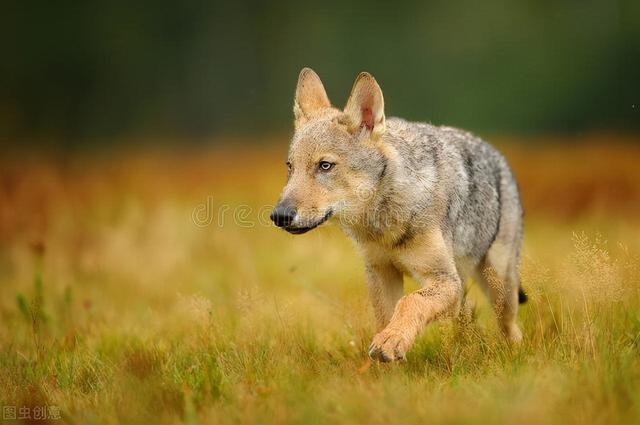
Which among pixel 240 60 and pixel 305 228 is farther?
pixel 240 60

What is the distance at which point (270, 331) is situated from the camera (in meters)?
5.62

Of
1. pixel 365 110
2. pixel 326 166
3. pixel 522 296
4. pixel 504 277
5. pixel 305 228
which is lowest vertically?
pixel 522 296

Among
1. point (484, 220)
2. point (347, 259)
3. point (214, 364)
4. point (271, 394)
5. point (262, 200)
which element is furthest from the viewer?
point (262, 200)

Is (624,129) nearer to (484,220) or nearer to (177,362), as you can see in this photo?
(484,220)

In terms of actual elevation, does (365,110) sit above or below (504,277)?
above

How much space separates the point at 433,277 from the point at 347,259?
3.87 meters

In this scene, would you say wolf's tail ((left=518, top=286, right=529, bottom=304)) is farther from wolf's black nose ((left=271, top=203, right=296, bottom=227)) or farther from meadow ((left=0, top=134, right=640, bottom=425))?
wolf's black nose ((left=271, top=203, right=296, bottom=227))

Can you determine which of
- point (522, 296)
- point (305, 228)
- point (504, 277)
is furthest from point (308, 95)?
point (522, 296)

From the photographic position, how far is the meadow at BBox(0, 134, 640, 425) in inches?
158

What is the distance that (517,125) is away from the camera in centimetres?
1603

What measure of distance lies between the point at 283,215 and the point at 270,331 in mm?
1284

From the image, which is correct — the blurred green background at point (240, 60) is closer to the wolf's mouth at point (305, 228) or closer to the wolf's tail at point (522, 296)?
the wolf's tail at point (522, 296)

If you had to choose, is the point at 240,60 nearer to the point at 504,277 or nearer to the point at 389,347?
the point at 504,277

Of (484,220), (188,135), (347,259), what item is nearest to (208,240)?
(347,259)
